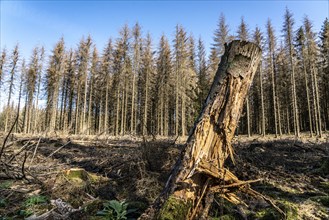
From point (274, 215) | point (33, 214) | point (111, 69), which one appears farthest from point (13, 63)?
→ point (274, 215)

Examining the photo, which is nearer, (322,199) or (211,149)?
(211,149)

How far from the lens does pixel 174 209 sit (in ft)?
8.64

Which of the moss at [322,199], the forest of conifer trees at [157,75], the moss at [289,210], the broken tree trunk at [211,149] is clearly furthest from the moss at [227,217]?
the forest of conifer trees at [157,75]

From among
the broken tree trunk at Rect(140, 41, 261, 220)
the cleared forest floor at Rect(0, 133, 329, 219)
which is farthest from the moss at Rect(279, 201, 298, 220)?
the broken tree trunk at Rect(140, 41, 261, 220)

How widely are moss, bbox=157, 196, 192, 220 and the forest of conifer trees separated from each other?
21325 mm

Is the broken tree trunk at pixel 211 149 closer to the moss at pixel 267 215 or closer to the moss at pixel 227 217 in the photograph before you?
the moss at pixel 227 217

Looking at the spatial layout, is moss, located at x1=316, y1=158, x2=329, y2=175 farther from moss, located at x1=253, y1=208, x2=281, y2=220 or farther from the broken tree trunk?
the broken tree trunk

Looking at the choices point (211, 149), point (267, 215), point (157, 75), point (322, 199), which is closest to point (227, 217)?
point (267, 215)

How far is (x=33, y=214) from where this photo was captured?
133 inches

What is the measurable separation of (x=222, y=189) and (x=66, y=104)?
3503cm

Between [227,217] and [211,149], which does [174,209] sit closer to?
[211,149]

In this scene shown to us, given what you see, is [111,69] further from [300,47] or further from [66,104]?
[300,47]

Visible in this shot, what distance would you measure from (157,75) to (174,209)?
28416 mm

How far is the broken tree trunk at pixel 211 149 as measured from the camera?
2.79 metres
